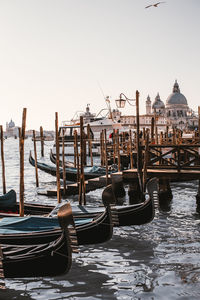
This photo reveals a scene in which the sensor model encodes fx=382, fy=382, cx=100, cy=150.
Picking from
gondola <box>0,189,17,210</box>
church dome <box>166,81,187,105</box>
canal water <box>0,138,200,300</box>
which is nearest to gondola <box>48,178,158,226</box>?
canal water <box>0,138,200,300</box>

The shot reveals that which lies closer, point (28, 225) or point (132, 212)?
point (28, 225)

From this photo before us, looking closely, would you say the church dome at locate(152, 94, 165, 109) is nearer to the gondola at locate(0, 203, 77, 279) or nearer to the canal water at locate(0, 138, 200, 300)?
the canal water at locate(0, 138, 200, 300)

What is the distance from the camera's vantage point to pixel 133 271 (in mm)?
5008

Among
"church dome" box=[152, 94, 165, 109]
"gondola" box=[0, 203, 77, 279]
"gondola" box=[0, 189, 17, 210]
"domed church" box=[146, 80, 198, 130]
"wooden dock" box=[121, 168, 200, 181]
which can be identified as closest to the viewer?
"gondola" box=[0, 203, 77, 279]

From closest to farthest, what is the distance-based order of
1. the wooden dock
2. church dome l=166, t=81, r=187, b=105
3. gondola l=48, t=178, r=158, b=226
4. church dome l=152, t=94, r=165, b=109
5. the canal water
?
the canal water < gondola l=48, t=178, r=158, b=226 < the wooden dock < church dome l=166, t=81, r=187, b=105 < church dome l=152, t=94, r=165, b=109

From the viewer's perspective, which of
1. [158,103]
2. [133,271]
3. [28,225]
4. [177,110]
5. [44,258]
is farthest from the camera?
[158,103]

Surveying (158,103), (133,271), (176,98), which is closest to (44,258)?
(133,271)

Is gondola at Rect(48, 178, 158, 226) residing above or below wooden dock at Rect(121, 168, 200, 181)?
below

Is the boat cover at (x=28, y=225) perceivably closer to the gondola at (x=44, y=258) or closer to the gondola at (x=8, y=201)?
the gondola at (x=44, y=258)

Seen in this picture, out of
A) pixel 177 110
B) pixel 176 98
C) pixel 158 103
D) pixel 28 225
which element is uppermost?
pixel 176 98

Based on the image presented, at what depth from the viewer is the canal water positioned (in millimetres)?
4402

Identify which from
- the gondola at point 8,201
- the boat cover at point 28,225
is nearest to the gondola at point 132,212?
the boat cover at point 28,225

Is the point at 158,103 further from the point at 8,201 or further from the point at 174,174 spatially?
the point at 8,201

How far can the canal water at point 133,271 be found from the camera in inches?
173
